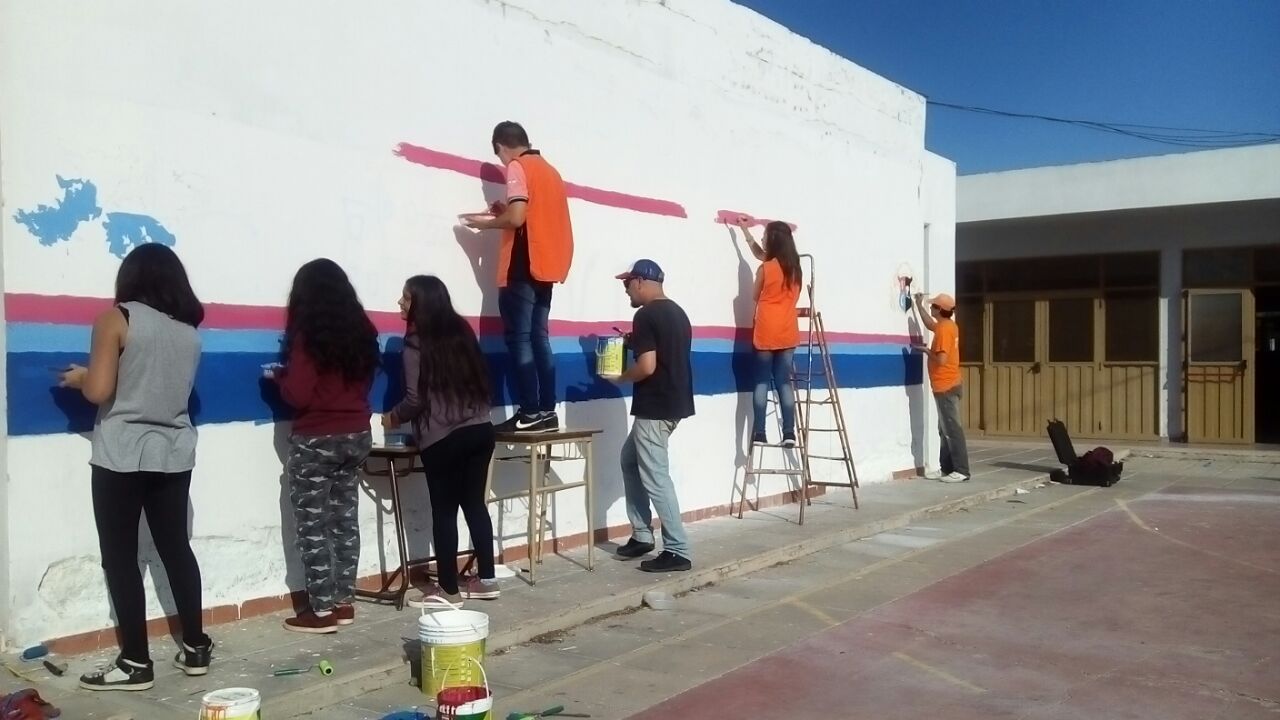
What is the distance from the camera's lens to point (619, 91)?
26.9ft

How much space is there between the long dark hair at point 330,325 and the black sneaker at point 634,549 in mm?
2534

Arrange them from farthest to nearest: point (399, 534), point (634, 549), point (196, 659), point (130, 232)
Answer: point (634, 549) → point (399, 534) → point (130, 232) → point (196, 659)

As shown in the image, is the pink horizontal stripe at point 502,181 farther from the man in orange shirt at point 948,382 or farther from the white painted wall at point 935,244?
the white painted wall at point 935,244

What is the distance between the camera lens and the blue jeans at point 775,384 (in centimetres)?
915

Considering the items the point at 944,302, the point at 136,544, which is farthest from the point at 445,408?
the point at 944,302

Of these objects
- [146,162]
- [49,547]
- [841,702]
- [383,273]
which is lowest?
[841,702]

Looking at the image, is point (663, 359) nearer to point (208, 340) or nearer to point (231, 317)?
point (231, 317)

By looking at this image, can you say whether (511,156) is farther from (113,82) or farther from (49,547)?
(49,547)

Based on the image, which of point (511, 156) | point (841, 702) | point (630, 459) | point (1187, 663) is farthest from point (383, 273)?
point (1187, 663)

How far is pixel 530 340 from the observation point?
6.81 meters

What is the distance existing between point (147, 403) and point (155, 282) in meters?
0.52

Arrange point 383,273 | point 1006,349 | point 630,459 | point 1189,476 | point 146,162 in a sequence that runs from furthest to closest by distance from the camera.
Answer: point 1006,349
point 1189,476
point 630,459
point 383,273
point 146,162

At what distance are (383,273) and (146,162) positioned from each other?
4.98ft

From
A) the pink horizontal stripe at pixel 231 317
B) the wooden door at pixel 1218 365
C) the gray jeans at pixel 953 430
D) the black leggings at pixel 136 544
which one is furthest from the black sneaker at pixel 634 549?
the wooden door at pixel 1218 365
